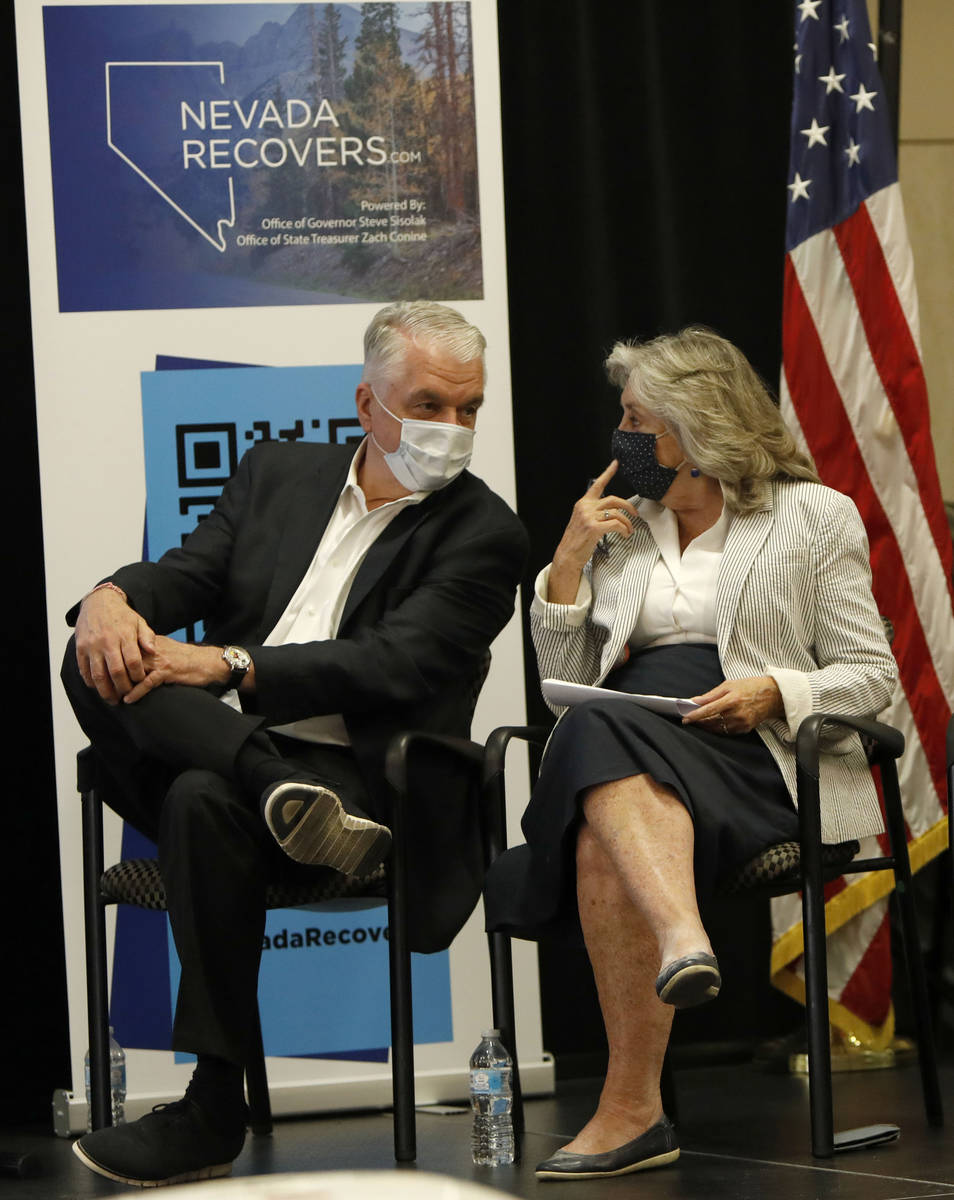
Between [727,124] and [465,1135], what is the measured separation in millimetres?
2476

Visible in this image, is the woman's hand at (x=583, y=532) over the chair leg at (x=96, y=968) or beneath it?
over

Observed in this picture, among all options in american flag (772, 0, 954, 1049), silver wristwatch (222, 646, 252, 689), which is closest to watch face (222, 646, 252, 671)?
silver wristwatch (222, 646, 252, 689)

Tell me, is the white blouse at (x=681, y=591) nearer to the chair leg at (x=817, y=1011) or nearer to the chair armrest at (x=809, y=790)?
the chair armrest at (x=809, y=790)

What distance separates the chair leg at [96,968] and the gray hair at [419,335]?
0.96 meters

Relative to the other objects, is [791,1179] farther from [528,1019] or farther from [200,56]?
[200,56]

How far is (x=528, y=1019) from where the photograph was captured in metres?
3.31

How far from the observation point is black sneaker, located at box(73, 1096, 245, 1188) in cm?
226

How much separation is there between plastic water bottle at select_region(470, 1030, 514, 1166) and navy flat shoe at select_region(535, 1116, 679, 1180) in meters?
0.15

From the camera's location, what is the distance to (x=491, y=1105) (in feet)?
8.48

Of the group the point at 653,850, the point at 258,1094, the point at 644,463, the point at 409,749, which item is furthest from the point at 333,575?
the point at 258,1094

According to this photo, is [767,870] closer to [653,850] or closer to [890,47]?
[653,850]

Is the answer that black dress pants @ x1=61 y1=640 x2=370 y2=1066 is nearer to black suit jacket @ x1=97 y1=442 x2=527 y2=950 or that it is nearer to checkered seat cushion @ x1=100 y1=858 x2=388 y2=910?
checkered seat cushion @ x1=100 y1=858 x2=388 y2=910

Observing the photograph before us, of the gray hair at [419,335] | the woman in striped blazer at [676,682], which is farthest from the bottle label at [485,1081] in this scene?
the gray hair at [419,335]

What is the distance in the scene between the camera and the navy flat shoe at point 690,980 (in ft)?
7.04
